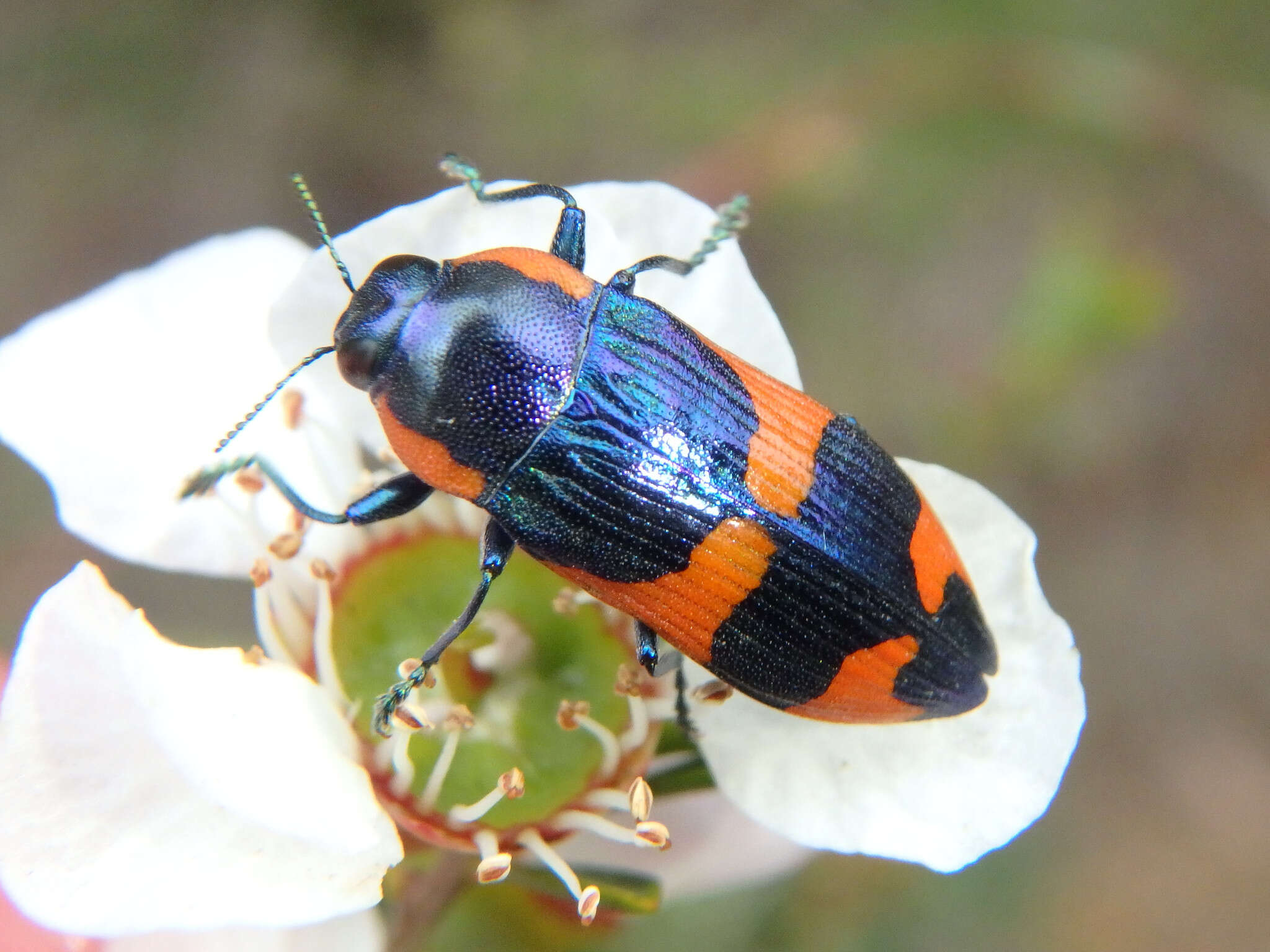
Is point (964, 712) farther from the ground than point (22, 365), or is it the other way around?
point (22, 365)

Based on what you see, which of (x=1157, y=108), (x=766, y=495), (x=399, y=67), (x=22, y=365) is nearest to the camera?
(x=766, y=495)

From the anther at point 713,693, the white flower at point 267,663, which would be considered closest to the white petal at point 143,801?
the white flower at point 267,663

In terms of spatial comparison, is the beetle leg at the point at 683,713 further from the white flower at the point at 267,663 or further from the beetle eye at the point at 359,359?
the beetle eye at the point at 359,359

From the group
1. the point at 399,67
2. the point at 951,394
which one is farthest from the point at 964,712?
the point at 399,67

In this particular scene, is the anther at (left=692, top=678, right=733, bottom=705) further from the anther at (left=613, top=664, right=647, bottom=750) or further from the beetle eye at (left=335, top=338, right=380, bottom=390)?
the beetle eye at (left=335, top=338, right=380, bottom=390)

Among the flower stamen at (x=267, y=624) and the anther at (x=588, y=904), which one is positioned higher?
the flower stamen at (x=267, y=624)

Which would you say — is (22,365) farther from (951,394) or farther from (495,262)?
(951,394)
